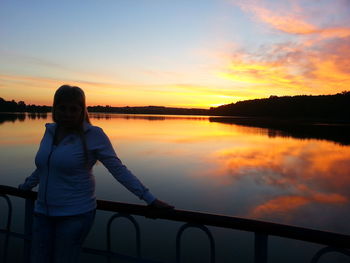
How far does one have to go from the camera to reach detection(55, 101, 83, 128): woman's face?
1876 millimetres

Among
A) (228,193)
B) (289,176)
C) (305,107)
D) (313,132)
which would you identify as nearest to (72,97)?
(228,193)

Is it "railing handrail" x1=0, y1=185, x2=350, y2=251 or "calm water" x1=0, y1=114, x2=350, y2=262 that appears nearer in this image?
"railing handrail" x1=0, y1=185, x2=350, y2=251

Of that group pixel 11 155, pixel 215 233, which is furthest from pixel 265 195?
pixel 11 155

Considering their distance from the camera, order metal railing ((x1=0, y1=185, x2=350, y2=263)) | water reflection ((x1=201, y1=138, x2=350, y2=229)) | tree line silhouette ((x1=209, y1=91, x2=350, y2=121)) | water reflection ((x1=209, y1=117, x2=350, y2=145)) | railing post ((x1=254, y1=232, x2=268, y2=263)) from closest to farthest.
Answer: metal railing ((x1=0, y1=185, x2=350, y2=263))
railing post ((x1=254, y1=232, x2=268, y2=263))
water reflection ((x1=201, y1=138, x2=350, y2=229))
water reflection ((x1=209, y1=117, x2=350, y2=145))
tree line silhouette ((x1=209, y1=91, x2=350, y2=121))

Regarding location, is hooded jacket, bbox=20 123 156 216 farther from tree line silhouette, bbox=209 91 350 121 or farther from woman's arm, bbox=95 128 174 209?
tree line silhouette, bbox=209 91 350 121

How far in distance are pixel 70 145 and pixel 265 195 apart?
35.3ft

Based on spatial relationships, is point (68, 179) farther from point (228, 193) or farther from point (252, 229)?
point (228, 193)

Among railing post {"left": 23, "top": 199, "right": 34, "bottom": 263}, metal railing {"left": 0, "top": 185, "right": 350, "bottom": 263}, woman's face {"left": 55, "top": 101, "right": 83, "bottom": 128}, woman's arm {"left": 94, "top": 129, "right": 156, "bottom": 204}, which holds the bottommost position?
railing post {"left": 23, "top": 199, "right": 34, "bottom": 263}

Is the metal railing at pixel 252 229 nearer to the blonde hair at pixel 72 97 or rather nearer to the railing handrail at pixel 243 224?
the railing handrail at pixel 243 224


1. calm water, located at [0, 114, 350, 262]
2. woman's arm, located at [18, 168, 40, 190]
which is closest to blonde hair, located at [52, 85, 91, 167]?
woman's arm, located at [18, 168, 40, 190]

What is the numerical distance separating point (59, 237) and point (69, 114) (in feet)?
2.39

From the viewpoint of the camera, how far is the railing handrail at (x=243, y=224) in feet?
5.07

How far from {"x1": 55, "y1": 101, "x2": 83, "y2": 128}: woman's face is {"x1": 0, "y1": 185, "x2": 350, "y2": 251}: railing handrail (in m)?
0.58

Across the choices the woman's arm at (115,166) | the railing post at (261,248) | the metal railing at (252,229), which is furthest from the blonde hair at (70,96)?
the railing post at (261,248)
